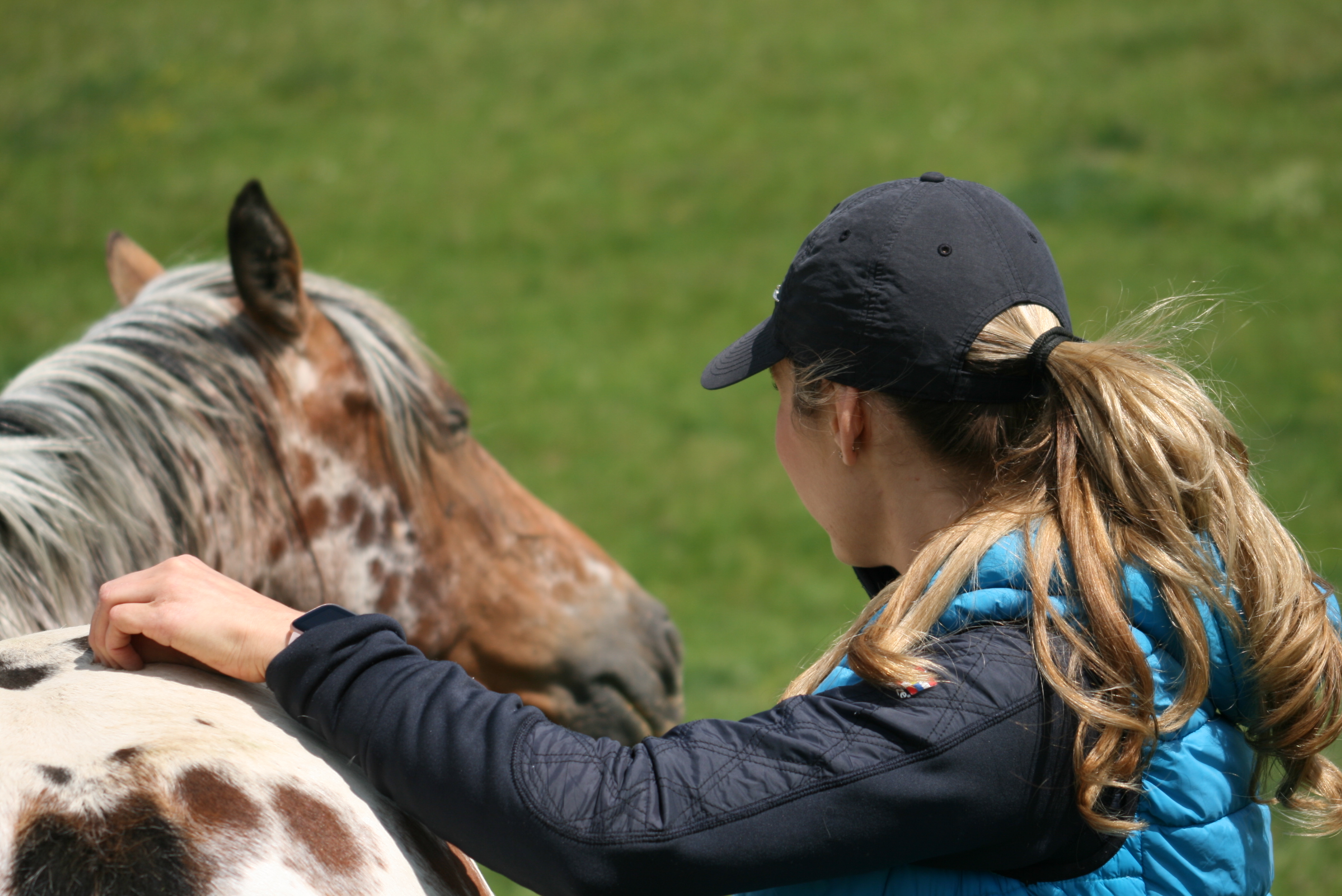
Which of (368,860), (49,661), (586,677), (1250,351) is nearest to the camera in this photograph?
(368,860)

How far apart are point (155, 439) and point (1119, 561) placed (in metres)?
1.55

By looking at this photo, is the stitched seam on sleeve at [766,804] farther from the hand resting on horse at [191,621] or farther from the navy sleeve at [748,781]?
the hand resting on horse at [191,621]

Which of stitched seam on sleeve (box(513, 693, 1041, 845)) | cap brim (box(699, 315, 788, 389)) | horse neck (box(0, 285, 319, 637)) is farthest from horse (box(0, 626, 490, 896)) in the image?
cap brim (box(699, 315, 788, 389))

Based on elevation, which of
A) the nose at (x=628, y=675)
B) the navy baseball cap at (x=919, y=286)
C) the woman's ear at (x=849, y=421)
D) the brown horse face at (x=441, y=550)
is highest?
the navy baseball cap at (x=919, y=286)

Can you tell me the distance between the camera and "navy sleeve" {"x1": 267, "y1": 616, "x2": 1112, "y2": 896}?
1000 millimetres

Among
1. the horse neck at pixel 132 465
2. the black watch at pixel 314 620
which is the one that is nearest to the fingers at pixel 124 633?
the black watch at pixel 314 620

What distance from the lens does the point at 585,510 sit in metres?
6.64

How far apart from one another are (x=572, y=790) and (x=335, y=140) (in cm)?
1097

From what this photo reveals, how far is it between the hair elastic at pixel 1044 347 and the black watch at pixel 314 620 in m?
0.80

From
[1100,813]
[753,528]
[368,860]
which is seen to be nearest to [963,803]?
[1100,813]

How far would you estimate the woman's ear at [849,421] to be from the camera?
126cm

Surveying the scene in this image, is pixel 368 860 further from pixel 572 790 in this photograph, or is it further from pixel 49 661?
pixel 49 661

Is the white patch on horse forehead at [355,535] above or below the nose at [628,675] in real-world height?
above

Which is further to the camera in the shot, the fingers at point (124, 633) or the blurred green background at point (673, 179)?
the blurred green background at point (673, 179)
